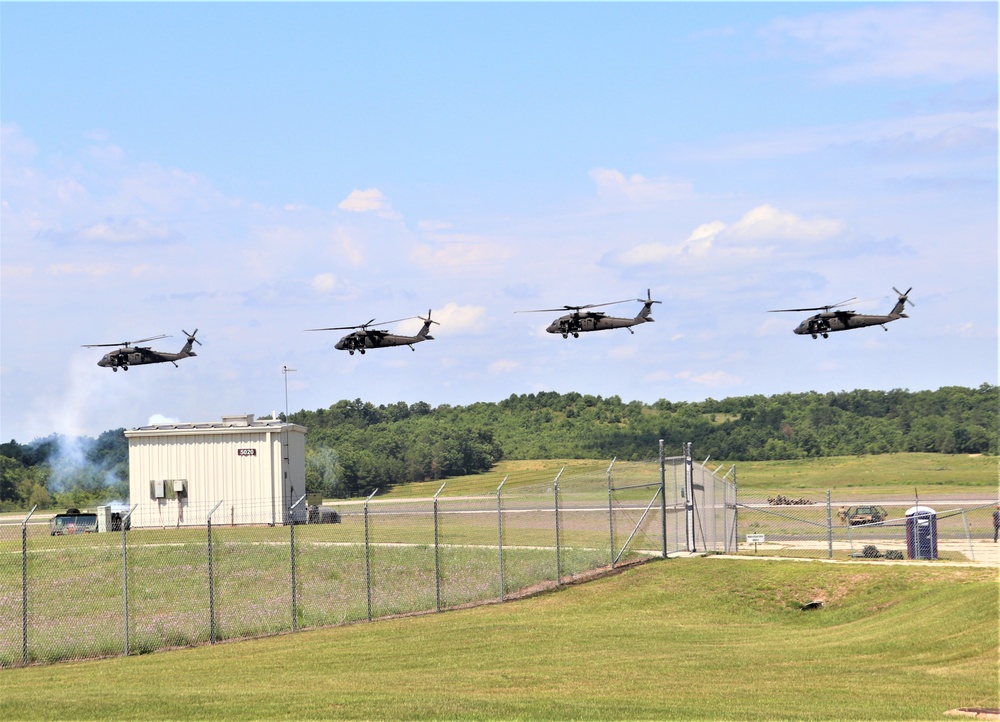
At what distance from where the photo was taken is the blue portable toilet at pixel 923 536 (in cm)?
3172

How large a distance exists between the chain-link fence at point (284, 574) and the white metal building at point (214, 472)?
24.1 feet

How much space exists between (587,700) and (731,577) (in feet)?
44.2

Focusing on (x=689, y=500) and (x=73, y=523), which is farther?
(x=73, y=523)

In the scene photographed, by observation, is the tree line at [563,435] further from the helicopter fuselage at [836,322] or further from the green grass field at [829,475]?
the helicopter fuselage at [836,322]

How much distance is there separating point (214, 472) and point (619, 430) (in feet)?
255

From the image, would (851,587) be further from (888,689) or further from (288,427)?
(288,427)

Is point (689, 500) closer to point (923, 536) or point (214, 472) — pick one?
point (923, 536)

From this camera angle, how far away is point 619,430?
12631 centimetres

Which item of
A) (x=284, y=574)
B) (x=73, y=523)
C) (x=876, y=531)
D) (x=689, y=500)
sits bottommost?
(x=876, y=531)

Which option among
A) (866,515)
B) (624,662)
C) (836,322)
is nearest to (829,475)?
(866,515)

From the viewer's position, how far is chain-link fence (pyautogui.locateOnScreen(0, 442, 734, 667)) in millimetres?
25578

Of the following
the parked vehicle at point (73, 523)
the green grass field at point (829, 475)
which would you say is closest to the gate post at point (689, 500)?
the parked vehicle at point (73, 523)

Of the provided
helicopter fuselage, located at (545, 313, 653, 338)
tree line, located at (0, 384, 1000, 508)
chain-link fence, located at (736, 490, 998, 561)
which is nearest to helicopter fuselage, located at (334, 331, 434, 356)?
helicopter fuselage, located at (545, 313, 653, 338)

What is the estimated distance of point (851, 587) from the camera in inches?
1062
